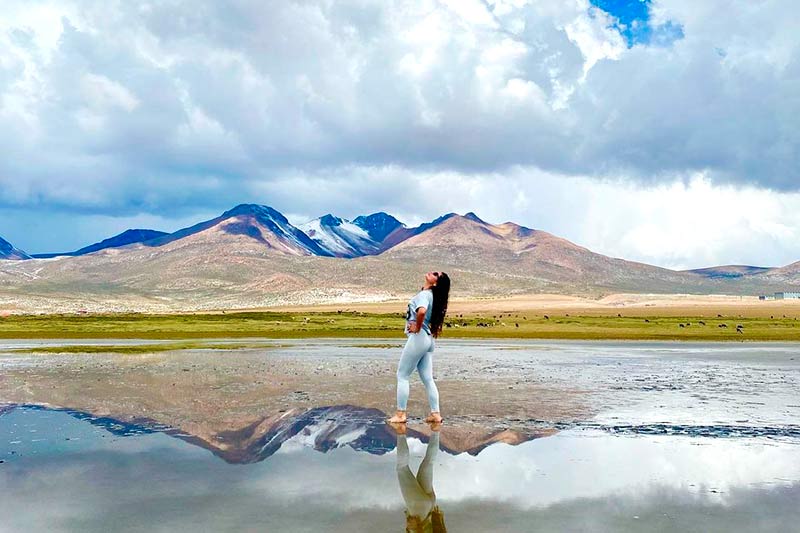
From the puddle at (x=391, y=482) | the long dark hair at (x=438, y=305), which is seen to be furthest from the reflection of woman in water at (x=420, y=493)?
the long dark hair at (x=438, y=305)

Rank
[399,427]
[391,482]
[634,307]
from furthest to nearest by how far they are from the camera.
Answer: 1. [634,307]
2. [399,427]
3. [391,482]

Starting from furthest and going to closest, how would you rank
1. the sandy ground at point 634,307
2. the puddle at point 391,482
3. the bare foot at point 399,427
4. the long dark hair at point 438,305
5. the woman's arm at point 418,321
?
the sandy ground at point 634,307
the long dark hair at point 438,305
the woman's arm at point 418,321
the bare foot at point 399,427
the puddle at point 391,482

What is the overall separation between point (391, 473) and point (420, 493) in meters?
1.15

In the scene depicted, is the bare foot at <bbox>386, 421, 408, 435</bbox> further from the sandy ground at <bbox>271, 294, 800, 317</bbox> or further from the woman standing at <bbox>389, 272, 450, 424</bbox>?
the sandy ground at <bbox>271, 294, 800, 317</bbox>

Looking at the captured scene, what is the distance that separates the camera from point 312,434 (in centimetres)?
1300

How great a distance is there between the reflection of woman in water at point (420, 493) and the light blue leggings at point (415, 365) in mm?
1849

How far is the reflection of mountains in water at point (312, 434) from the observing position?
1180 centimetres

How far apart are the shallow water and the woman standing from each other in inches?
27.6

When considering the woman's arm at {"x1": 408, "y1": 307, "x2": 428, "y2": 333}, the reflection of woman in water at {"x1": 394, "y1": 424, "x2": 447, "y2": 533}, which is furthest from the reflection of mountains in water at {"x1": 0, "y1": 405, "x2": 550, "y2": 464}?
the woman's arm at {"x1": 408, "y1": 307, "x2": 428, "y2": 333}

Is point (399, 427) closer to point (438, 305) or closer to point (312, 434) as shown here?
point (312, 434)

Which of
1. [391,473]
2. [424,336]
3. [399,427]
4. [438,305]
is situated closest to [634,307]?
[438,305]

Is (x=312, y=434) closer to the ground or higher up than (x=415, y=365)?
closer to the ground

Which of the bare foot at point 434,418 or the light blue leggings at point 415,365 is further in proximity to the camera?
the light blue leggings at point 415,365

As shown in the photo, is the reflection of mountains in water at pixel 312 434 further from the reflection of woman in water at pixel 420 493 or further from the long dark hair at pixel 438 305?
the long dark hair at pixel 438 305
